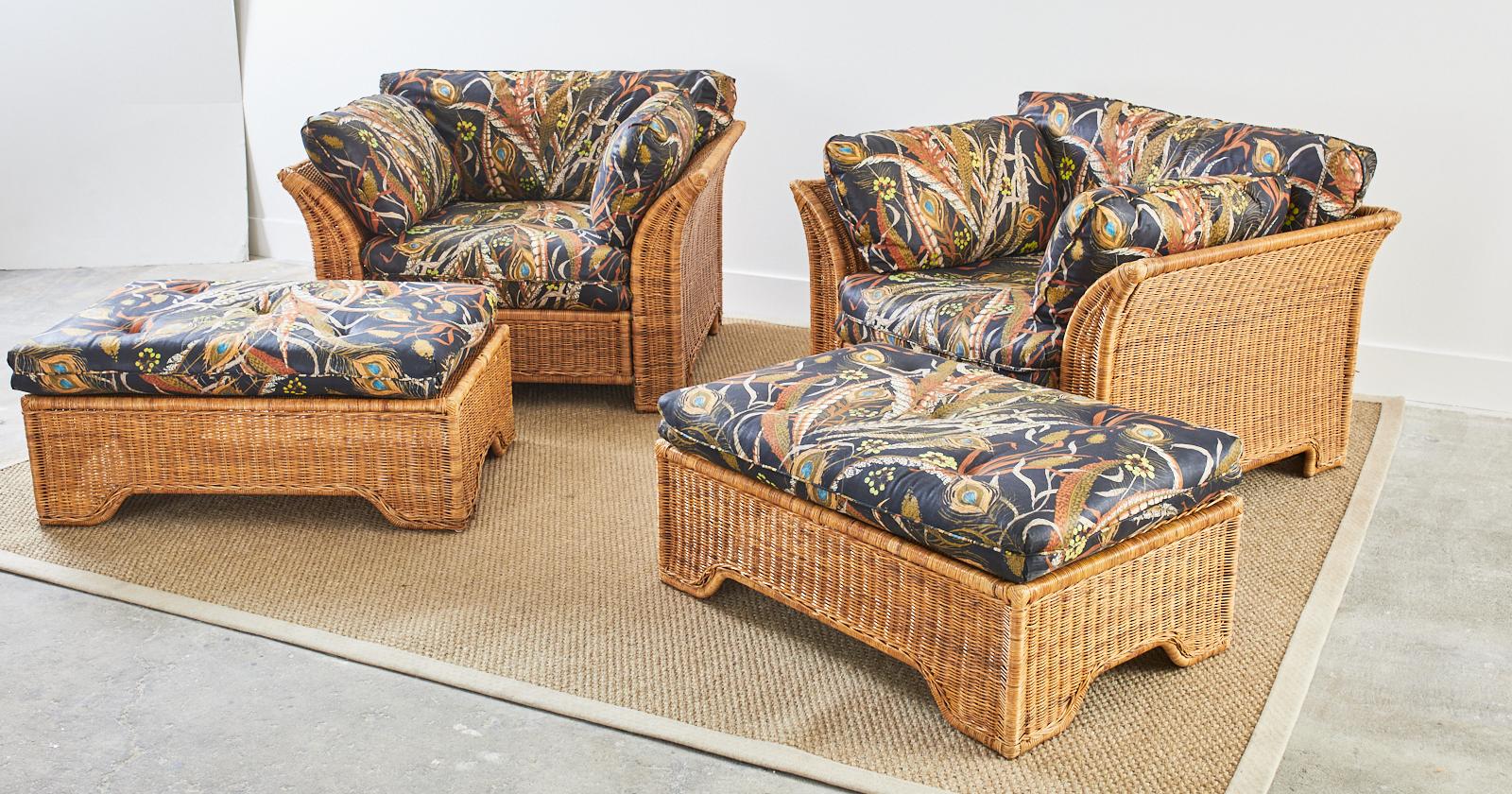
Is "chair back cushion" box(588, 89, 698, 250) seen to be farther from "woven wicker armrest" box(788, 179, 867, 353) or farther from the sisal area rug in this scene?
the sisal area rug

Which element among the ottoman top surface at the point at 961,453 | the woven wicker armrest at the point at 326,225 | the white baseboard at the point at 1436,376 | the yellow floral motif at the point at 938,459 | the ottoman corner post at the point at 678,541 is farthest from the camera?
the white baseboard at the point at 1436,376

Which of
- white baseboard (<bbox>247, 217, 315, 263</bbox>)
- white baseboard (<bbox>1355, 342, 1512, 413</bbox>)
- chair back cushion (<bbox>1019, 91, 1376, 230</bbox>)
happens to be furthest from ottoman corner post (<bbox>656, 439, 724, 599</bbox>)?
white baseboard (<bbox>247, 217, 315, 263</bbox>)

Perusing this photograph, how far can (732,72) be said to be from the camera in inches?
165

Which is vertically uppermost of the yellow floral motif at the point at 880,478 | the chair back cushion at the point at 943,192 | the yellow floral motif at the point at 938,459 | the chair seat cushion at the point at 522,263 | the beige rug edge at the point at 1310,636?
the chair back cushion at the point at 943,192

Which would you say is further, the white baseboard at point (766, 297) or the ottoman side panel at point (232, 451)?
the white baseboard at point (766, 297)

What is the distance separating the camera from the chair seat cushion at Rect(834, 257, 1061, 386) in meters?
2.57

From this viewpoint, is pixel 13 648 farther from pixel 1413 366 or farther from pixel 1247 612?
pixel 1413 366

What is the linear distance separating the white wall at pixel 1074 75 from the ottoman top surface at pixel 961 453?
5.49ft

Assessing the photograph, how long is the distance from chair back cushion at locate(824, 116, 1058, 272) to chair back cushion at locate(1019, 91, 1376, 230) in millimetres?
78

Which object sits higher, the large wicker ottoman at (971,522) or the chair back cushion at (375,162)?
the chair back cushion at (375,162)

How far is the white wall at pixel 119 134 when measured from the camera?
185 inches

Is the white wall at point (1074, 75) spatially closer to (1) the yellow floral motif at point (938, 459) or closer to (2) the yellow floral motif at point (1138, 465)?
(2) the yellow floral motif at point (1138, 465)

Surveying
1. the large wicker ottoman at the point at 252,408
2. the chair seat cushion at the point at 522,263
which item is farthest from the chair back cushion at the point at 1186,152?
the large wicker ottoman at the point at 252,408

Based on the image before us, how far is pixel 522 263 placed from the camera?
3.27 meters
